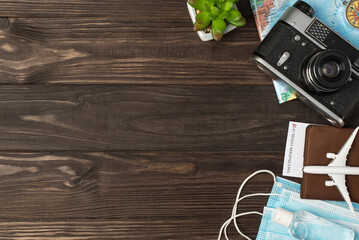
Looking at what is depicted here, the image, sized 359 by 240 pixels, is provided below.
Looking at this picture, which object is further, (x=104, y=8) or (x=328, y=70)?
(x=104, y=8)

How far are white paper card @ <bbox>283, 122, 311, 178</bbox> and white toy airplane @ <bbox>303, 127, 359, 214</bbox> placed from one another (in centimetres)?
5

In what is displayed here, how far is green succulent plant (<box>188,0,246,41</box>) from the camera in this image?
69cm

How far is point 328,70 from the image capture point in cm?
68

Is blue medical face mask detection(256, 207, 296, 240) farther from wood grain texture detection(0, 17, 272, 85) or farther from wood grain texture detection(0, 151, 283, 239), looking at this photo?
wood grain texture detection(0, 17, 272, 85)

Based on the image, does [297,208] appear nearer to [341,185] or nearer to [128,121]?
[341,185]

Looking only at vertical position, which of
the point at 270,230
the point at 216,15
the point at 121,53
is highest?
the point at 216,15

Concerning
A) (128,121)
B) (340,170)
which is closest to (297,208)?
(340,170)

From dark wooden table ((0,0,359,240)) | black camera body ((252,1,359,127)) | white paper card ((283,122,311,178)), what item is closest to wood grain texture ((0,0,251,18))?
dark wooden table ((0,0,359,240))

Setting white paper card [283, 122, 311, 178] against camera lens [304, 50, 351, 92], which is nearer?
camera lens [304, 50, 351, 92]

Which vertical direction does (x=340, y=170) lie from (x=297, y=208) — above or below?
above

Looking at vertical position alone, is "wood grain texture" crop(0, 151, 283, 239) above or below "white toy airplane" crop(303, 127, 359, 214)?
below

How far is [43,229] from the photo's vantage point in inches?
30.0

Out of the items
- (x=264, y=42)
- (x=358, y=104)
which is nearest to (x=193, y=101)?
(x=264, y=42)

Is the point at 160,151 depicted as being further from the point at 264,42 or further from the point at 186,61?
the point at 264,42
